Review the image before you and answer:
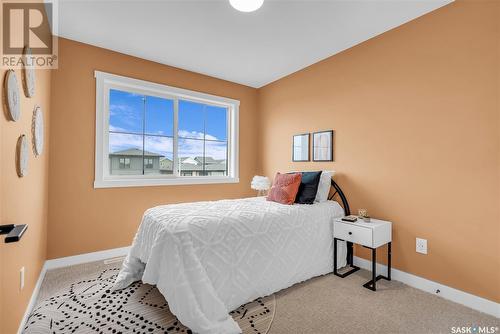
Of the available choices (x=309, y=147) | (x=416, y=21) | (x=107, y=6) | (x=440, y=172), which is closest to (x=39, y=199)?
(x=107, y=6)

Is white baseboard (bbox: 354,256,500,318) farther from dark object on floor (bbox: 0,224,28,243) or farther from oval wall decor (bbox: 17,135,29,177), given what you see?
oval wall decor (bbox: 17,135,29,177)

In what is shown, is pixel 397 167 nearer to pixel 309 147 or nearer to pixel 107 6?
pixel 309 147

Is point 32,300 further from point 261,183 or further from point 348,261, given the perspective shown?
point 348,261

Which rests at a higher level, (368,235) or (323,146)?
(323,146)

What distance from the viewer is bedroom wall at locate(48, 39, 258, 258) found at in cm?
266

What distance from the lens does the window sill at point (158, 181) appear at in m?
2.93

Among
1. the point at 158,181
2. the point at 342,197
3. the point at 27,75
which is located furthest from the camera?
the point at 158,181

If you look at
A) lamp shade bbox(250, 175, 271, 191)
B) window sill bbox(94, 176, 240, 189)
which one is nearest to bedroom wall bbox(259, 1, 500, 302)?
lamp shade bbox(250, 175, 271, 191)

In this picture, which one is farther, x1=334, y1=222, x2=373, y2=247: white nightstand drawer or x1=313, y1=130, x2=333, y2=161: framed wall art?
x1=313, y1=130, x2=333, y2=161: framed wall art

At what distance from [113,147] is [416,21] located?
370 cm

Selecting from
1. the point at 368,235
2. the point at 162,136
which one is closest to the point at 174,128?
the point at 162,136

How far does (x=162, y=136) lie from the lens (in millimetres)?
3475

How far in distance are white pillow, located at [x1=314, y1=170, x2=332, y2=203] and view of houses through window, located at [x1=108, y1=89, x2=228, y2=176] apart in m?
1.84

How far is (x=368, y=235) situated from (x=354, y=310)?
26.1 inches
